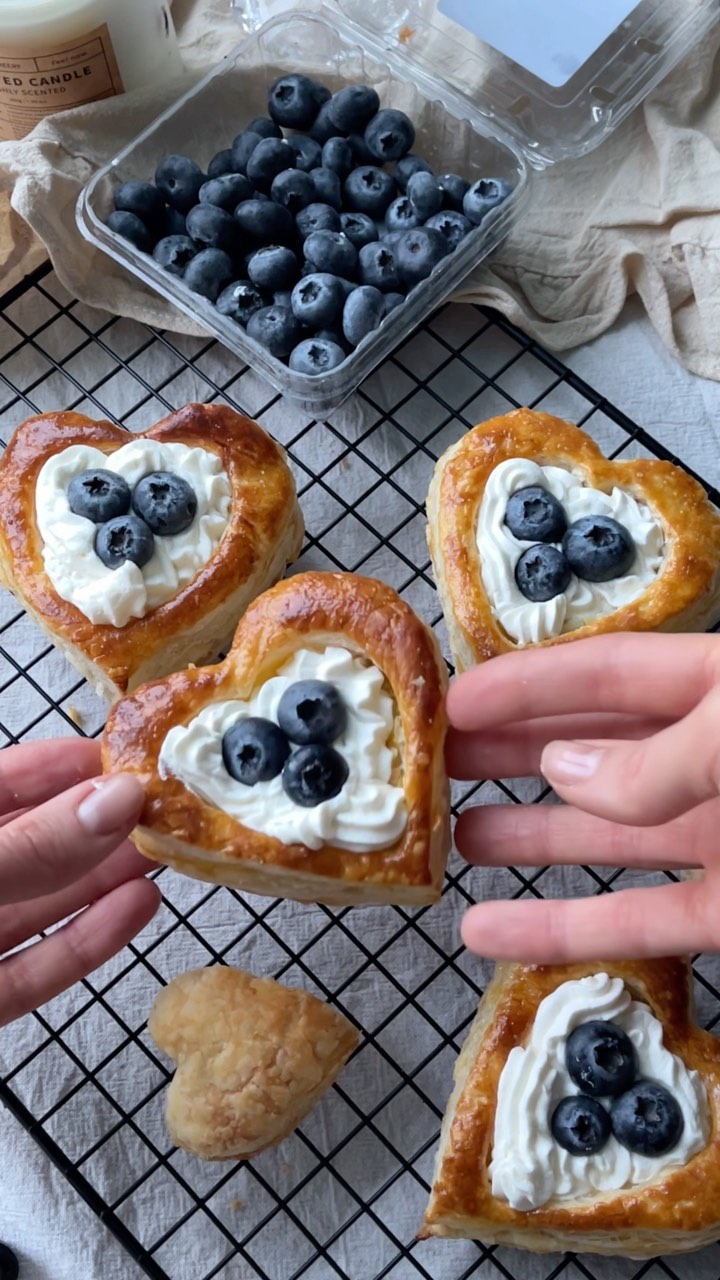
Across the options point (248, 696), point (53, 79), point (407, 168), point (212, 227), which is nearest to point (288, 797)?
point (248, 696)

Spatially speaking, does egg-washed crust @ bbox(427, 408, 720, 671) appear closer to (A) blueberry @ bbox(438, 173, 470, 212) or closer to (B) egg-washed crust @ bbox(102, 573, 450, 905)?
(B) egg-washed crust @ bbox(102, 573, 450, 905)

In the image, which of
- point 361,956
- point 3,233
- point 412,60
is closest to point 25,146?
point 3,233

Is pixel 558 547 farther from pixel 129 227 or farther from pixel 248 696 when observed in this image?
pixel 129 227

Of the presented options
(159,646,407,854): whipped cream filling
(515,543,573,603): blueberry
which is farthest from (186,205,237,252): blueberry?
(159,646,407,854): whipped cream filling

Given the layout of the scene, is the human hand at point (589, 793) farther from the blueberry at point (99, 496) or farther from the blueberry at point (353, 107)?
the blueberry at point (353, 107)

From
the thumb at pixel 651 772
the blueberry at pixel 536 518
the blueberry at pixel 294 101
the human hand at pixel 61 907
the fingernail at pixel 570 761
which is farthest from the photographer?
the blueberry at pixel 294 101

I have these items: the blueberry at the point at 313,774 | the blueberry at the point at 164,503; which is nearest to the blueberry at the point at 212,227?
the blueberry at the point at 164,503
